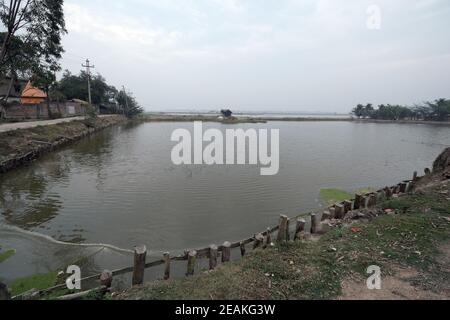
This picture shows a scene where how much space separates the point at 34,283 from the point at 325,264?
701cm

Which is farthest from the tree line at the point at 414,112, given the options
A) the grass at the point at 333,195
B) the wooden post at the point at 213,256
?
the wooden post at the point at 213,256

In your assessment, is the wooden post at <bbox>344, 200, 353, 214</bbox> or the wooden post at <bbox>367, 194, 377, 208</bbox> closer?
the wooden post at <bbox>344, 200, 353, 214</bbox>

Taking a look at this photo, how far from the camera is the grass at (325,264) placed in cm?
509

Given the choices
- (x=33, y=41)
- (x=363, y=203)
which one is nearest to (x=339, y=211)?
(x=363, y=203)

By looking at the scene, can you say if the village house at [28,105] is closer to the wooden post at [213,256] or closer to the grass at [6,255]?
the grass at [6,255]

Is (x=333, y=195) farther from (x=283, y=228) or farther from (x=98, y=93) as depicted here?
(x=98, y=93)

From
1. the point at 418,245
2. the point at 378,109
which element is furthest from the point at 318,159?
the point at 378,109

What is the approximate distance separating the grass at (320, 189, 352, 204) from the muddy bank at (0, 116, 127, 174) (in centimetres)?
1859

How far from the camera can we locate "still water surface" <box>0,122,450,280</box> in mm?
8945

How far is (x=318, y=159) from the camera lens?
23562mm

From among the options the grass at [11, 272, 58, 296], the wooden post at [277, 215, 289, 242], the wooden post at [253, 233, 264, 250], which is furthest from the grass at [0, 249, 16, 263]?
the wooden post at [277, 215, 289, 242]

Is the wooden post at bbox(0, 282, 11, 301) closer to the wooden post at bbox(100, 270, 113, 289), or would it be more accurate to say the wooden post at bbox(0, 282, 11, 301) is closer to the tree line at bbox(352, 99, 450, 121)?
the wooden post at bbox(100, 270, 113, 289)

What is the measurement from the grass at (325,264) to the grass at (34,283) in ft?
9.20
